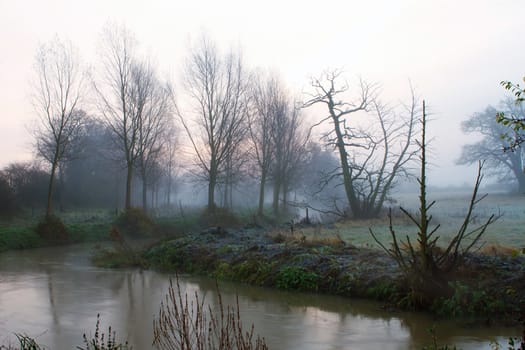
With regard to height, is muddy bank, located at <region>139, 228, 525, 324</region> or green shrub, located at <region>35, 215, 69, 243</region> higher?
green shrub, located at <region>35, 215, 69, 243</region>

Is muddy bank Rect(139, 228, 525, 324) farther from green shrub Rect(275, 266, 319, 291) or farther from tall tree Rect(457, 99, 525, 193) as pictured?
tall tree Rect(457, 99, 525, 193)

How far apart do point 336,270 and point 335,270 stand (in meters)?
0.03

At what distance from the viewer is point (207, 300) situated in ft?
37.9

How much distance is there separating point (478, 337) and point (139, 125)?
25595 mm

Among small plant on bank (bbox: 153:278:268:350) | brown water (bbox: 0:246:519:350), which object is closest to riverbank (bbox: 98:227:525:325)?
brown water (bbox: 0:246:519:350)

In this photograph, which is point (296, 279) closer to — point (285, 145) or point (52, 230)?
point (52, 230)

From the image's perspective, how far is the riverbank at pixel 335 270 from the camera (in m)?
9.11

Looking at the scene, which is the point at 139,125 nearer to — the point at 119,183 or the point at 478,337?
the point at 119,183

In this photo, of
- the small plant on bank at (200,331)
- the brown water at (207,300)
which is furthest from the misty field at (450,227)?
the small plant on bank at (200,331)

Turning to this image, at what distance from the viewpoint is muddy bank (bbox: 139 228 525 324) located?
9125mm

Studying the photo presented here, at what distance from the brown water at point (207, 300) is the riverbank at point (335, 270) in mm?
392

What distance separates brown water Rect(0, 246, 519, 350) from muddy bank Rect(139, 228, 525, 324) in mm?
401

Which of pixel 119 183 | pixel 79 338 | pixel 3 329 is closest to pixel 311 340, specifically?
pixel 79 338

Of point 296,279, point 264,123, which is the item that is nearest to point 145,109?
point 264,123
